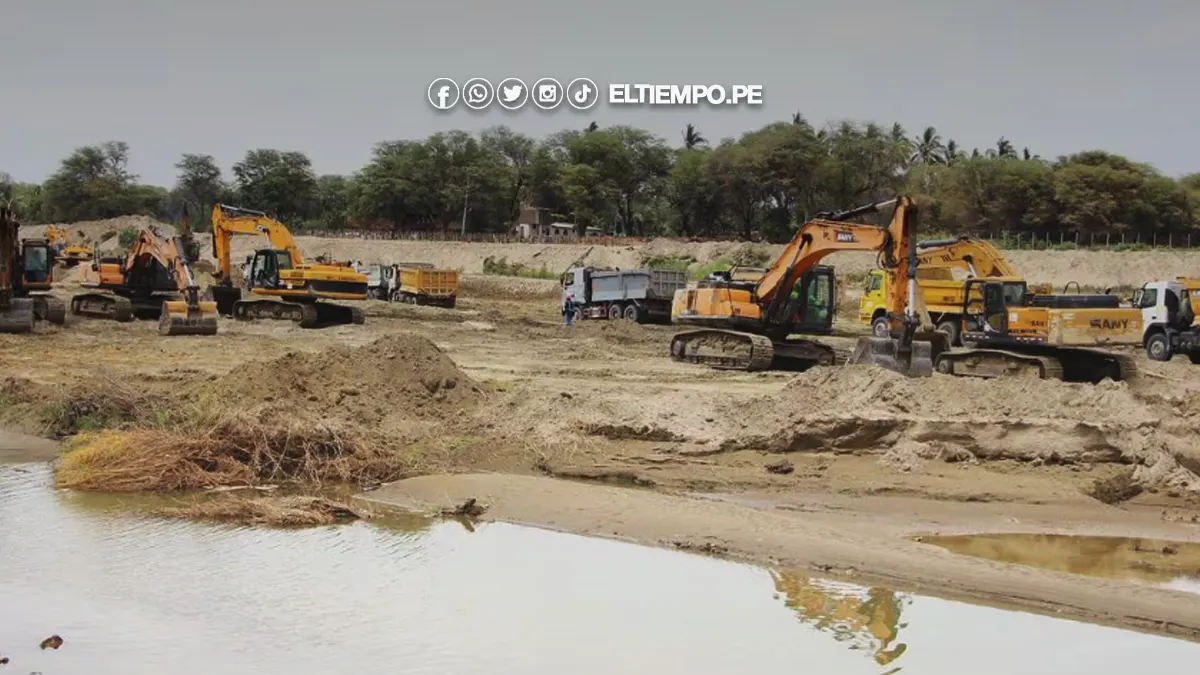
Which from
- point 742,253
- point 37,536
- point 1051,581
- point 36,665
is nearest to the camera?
point 36,665

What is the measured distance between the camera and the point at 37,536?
9.70m

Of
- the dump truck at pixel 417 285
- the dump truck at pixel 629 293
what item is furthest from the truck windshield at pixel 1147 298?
the dump truck at pixel 417 285

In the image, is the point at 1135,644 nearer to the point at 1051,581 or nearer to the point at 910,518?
the point at 1051,581

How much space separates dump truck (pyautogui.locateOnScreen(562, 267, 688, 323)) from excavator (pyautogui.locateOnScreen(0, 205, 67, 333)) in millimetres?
13882

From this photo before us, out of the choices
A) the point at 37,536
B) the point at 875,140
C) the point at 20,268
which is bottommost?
the point at 37,536

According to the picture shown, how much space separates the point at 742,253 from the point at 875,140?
17583mm

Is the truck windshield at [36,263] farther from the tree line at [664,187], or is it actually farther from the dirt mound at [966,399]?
the tree line at [664,187]

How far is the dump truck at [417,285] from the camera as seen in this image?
40.5 meters

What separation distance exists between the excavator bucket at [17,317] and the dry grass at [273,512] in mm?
16537

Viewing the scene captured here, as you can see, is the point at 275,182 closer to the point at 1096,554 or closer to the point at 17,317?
the point at 17,317

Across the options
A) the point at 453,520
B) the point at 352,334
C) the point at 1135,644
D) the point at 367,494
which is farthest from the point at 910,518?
the point at 352,334

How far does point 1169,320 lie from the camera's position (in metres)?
25.5

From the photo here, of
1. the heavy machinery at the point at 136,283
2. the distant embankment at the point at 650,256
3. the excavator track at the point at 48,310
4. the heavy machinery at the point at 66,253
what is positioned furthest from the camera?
the heavy machinery at the point at 66,253

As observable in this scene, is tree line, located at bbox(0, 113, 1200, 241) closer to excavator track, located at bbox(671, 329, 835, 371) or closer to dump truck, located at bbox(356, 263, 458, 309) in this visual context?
dump truck, located at bbox(356, 263, 458, 309)
